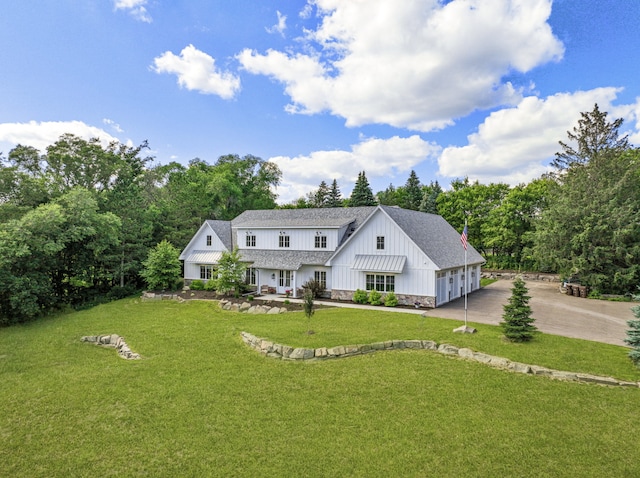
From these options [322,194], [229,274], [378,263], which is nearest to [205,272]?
[229,274]

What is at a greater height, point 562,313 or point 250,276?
point 250,276

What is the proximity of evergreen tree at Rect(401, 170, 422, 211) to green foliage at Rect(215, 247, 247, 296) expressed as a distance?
3658 centimetres

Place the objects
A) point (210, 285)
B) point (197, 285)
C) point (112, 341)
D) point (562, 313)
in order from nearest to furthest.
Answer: point (112, 341), point (562, 313), point (210, 285), point (197, 285)

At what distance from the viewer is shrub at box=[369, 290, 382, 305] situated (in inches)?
900

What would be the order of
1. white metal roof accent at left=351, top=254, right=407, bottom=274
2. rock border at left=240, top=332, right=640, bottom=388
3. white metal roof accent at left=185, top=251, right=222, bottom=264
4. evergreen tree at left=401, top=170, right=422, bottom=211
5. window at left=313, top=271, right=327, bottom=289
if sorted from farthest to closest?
evergreen tree at left=401, top=170, right=422, bottom=211, white metal roof accent at left=185, top=251, right=222, bottom=264, window at left=313, top=271, right=327, bottom=289, white metal roof accent at left=351, top=254, right=407, bottom=274, rock border at left=240, top=332, right=640, bottom=388

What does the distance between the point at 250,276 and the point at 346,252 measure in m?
9.21

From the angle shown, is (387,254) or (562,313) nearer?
(562,313)

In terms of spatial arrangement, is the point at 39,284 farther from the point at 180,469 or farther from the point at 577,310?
the point at 577,310

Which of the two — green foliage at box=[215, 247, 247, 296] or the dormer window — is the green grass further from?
the dormer window

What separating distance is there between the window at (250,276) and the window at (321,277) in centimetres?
574

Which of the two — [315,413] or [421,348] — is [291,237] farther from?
[315,413]

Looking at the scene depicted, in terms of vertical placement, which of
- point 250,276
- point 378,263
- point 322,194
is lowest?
point 250,276

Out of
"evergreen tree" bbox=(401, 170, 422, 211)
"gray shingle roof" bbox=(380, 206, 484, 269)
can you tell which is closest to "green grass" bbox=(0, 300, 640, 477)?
"gray shingle roof" bbox=(380, 206, 484, 269)

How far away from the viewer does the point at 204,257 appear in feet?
101
